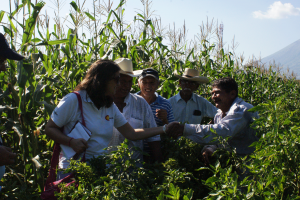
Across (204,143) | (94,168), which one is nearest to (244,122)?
(204,143)

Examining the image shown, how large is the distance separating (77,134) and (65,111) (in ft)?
0.73

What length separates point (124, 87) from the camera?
10.7ft

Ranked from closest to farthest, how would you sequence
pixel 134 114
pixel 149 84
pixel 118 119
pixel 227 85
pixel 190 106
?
pixel 118 119 < pixel 134 114 < pixel 227 85 < pixel 149 84 < pixel 190 106

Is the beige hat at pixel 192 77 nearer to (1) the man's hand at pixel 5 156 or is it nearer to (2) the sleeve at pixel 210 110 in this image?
(2) the sleeve at pixel 210 110

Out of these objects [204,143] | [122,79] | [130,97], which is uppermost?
[122,79]

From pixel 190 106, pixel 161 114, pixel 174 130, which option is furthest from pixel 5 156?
pixel 190 106

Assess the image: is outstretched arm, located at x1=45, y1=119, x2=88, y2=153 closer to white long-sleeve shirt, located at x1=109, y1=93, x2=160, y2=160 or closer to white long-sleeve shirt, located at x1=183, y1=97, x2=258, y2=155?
white long-sleeve shirt, located at x1=109, y1=93, x2=160, y2=160

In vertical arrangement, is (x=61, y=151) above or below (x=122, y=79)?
below

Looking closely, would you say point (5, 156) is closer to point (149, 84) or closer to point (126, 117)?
point (126, 117)

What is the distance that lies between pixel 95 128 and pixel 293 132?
160 cm

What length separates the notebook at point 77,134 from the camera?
2.36 meters

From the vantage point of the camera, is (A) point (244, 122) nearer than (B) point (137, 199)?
No

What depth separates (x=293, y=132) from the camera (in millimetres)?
1580

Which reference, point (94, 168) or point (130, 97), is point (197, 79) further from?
point (94, 168)
